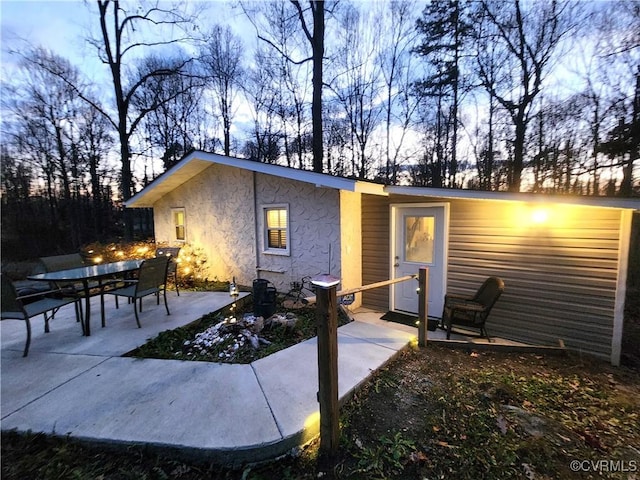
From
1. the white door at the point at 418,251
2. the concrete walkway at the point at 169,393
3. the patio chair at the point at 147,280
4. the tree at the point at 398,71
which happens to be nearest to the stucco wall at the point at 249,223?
the white door at the point at 418,251

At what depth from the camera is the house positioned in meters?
3.82

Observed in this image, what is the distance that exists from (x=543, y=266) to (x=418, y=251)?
6.19 ft

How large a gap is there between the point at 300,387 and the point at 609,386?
362cm

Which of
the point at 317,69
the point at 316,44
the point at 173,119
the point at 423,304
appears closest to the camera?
the point at 423,304

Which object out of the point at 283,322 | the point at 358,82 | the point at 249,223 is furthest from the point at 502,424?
the point at 358,82

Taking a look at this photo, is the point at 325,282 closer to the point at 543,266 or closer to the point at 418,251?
the point at 418,251

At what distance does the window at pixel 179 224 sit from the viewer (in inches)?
332

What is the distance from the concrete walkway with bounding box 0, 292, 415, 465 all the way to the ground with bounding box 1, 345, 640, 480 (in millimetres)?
122

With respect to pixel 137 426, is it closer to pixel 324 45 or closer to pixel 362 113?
pixel 324 45

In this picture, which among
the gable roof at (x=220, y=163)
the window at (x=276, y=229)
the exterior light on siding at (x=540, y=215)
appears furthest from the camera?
the window at (x=276, y=229)

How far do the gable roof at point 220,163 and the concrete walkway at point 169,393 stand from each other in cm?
245

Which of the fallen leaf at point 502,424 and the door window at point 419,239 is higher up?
the door window at point 419,239

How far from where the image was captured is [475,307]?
164 inches

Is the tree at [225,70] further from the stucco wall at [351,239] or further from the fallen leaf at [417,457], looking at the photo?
the fallen leaf at [417,457]
